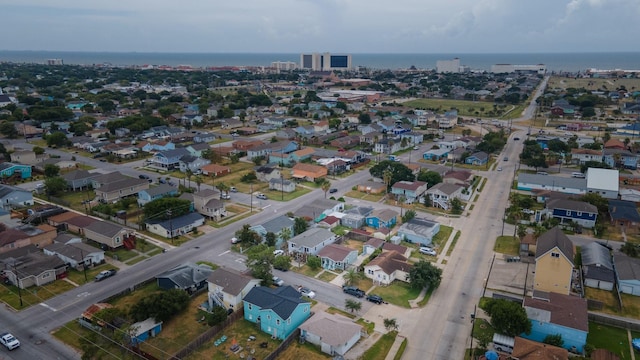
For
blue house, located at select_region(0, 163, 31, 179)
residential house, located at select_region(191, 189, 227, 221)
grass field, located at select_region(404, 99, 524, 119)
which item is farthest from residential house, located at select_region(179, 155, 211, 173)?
grass field, located at select_region(404, 99, 524, 119)

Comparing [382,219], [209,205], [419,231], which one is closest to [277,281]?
[382,219]

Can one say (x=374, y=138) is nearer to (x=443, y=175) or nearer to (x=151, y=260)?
(x=443, y=175)

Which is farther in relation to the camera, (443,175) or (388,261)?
(443,175)

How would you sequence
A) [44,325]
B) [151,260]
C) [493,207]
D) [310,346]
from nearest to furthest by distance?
1. [310,346]
2. [44,325]
3. [151,260]
4. [493,207]

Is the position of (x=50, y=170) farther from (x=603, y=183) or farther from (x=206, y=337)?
(x=603, y=183)

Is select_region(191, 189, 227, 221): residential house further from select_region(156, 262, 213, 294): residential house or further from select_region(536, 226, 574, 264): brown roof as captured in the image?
select_region(536, 226, 574, 264): brown roof

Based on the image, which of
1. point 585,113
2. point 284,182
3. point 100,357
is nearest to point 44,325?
point 100,357
